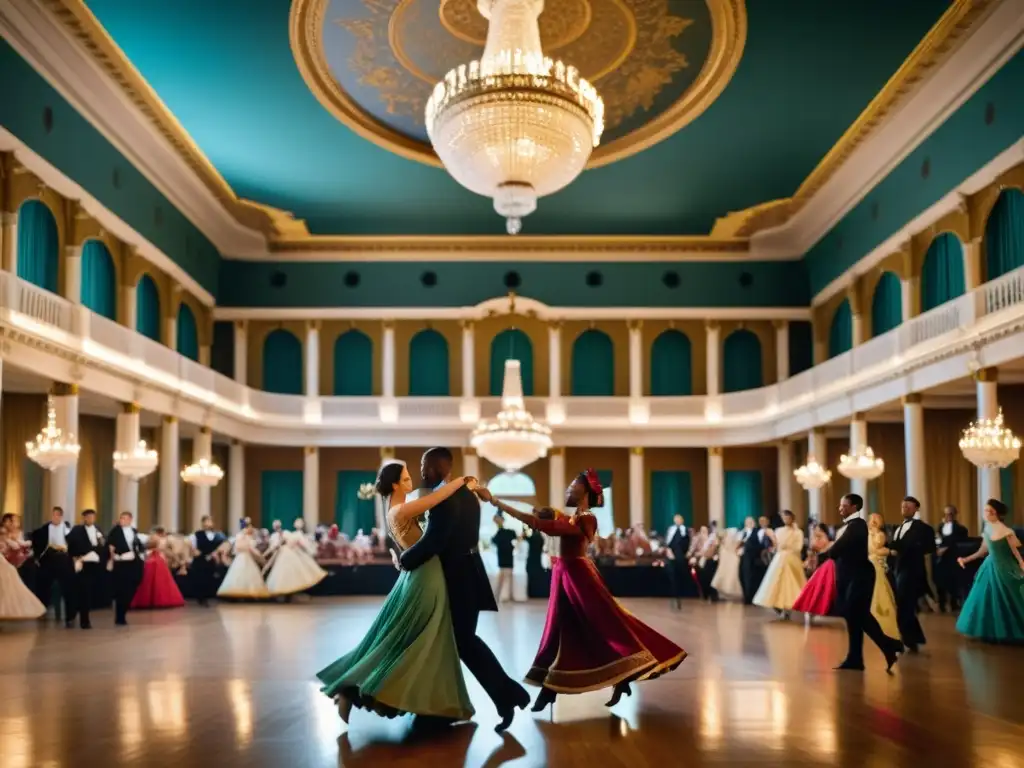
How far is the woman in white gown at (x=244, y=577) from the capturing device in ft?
65.7

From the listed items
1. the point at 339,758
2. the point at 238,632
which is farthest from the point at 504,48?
the point at 339,758

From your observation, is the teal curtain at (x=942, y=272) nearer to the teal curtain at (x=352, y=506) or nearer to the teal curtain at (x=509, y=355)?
the teal curtain at (x=509, y=355)

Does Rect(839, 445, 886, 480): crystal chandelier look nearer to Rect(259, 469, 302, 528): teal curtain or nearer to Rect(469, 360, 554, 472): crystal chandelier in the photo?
Rect(469, 360, 554, 472): crystal chandelier

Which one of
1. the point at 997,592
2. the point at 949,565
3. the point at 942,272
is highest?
the point at 942,272

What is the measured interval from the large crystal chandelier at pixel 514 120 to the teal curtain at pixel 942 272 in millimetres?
9664

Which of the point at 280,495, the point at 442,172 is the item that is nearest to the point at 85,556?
the point at 442,172

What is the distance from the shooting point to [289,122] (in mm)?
22531

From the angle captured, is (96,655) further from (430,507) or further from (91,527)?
(430,507)

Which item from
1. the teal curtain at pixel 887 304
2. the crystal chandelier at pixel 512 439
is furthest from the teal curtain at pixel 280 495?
the teal curtain at pixel 887 304

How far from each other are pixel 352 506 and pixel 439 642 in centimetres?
2553

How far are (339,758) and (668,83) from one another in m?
17.1

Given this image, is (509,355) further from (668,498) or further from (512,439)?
(512,439)

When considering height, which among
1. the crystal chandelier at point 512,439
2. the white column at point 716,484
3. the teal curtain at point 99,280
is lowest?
the white column at point 716,484

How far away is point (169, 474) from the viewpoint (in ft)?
80.7
